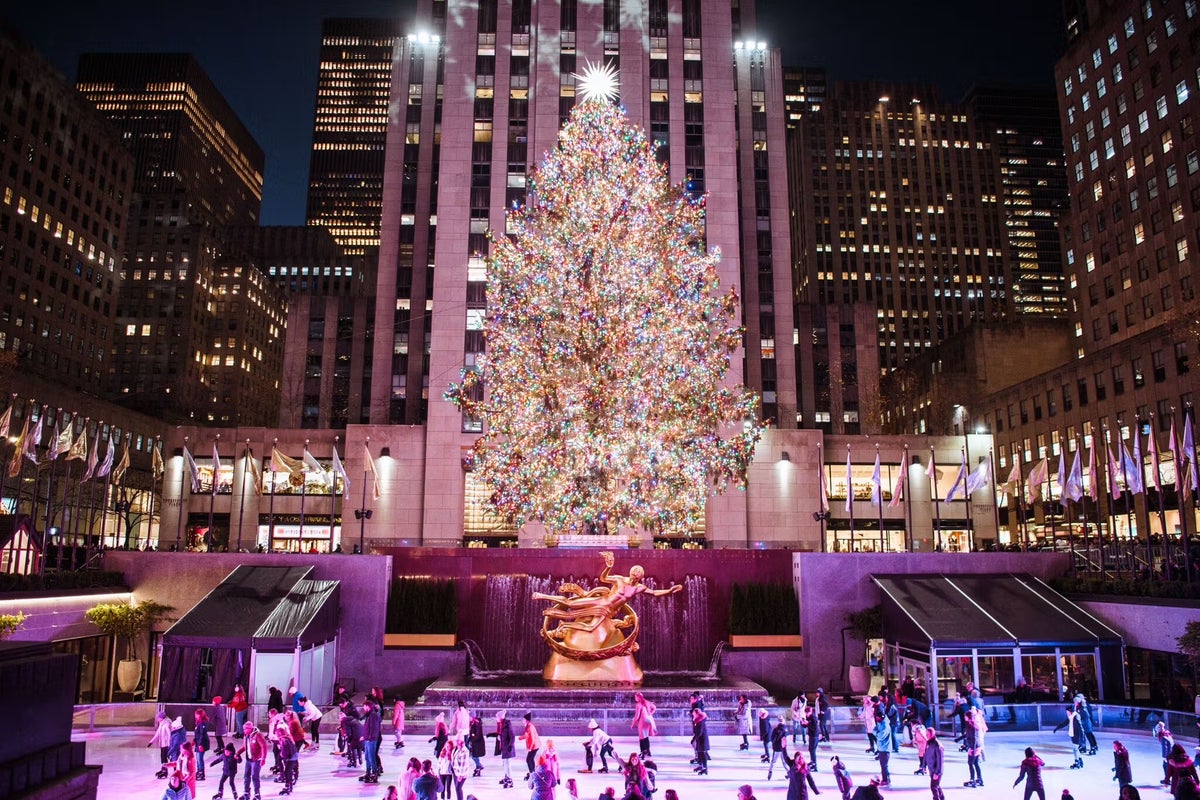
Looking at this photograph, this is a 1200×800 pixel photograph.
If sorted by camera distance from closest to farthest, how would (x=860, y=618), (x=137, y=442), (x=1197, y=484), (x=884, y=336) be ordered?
1. (x=1197, y=484)
2. (x=860, y=618)
3. (x=137, y=442)
4. (x=884, y=336)

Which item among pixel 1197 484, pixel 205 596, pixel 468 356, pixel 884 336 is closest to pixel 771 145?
pixel 468 356

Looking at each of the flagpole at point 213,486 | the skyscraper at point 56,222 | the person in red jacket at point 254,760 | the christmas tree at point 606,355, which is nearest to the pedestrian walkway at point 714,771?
the person in red jacket at point 254,760

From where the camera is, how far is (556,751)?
2119 cm

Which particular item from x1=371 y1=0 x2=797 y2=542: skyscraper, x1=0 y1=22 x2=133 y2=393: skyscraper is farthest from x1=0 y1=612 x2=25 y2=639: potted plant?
x1=0 y1=22 x2=133 y2=393: skyscraper

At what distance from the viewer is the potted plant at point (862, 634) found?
105 ft

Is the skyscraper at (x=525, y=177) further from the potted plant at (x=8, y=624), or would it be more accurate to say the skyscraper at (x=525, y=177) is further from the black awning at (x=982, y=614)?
the potted plant at (x=8, y=624)

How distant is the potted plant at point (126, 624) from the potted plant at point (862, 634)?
25962mm

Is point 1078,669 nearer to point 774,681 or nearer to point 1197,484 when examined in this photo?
point 1197,484

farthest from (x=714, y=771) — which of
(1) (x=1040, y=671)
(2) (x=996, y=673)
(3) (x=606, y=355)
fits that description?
(3) (x=606, y=355)

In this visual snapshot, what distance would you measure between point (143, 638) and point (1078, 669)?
112ft

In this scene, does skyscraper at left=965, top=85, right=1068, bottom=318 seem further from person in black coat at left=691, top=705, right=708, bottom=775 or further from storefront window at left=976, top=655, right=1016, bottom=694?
person in black coat at left=691, top=705, right=708, bottom=775

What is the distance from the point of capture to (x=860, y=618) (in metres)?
33.1

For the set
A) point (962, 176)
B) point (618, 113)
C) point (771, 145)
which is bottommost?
point (618, 113)

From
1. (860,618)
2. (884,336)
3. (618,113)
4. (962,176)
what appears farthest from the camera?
(962,176)
